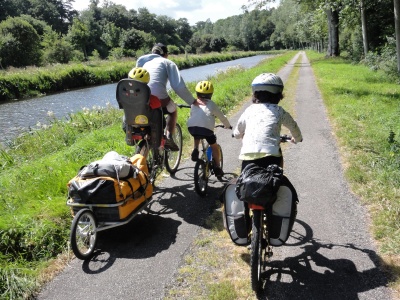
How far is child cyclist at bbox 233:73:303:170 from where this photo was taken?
3.18 m

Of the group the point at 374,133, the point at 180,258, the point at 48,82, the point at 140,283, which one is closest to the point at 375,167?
the point at 374,133

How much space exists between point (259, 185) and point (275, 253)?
1.31m

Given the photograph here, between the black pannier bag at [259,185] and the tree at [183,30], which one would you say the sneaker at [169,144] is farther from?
the tree at [183,30]

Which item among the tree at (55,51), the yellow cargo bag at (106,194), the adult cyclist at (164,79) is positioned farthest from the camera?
the tree at (55,51)

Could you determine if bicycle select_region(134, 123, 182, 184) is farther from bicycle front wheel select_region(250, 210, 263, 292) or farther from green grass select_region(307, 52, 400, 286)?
green grass select_region(307, 52, 400, 286)

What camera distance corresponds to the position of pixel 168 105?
545 cm

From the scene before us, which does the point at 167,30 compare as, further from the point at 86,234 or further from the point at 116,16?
the point at 86,234

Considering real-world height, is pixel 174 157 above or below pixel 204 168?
below

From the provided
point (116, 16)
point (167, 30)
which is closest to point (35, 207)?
point (116, 16)

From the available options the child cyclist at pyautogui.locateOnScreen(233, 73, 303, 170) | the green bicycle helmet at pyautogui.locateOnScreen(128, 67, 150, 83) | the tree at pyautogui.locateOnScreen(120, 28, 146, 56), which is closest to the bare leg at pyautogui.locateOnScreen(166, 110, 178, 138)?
the green bicycle helmet at pyautogui.locateOnScreen(128, 67, 150, 83)

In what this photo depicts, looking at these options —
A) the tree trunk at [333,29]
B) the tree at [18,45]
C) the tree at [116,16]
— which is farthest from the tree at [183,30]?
the tree trunk at [333,29]

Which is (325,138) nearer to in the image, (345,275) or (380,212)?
(380,212)

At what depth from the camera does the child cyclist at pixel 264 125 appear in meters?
3.18

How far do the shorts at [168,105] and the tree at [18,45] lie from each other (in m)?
36.6
